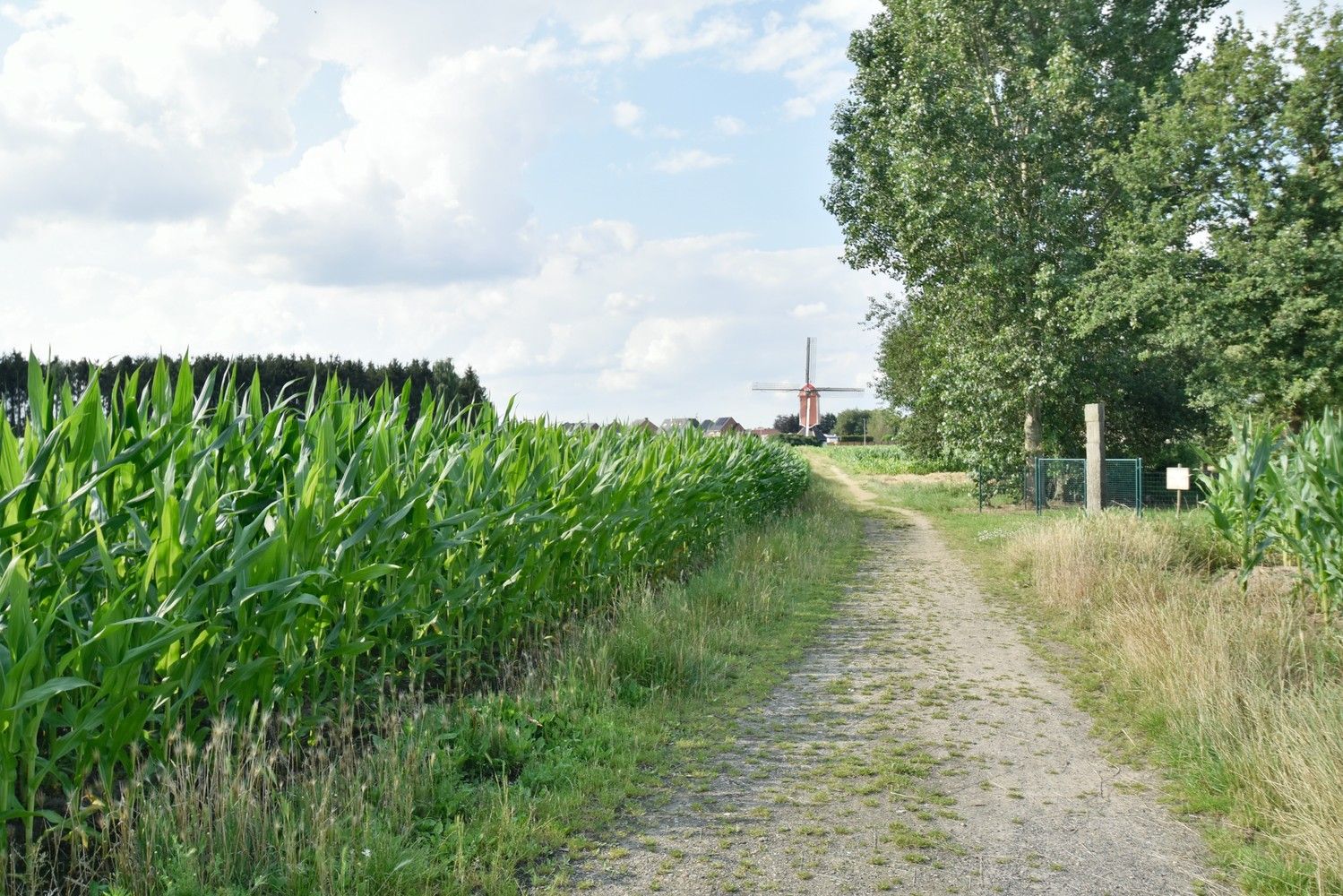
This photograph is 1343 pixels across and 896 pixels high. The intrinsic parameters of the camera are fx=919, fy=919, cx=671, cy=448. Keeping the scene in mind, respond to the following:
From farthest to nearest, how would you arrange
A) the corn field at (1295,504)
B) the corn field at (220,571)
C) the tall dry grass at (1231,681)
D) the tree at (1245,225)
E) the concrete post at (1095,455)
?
the tree at (1245,225), the concrete post at (1095,455), the corn field at (1295,504), the tall dry grass at (1231,681), the corn field at (220,571)

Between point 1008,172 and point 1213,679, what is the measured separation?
2078cm

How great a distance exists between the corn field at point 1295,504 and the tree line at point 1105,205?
12402 mm

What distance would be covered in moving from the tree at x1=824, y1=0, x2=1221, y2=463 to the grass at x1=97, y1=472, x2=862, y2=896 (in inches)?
719

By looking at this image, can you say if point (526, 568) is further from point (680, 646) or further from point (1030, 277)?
point (1030, 277)

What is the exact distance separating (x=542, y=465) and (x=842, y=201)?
2519 cm

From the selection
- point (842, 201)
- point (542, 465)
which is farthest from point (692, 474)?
point (842, 201)

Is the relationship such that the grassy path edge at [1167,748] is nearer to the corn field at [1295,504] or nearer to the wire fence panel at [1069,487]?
the corn field at [1295,504]

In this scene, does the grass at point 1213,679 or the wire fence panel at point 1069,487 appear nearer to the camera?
the grass at point 1213,679

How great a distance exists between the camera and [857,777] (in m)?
4.95

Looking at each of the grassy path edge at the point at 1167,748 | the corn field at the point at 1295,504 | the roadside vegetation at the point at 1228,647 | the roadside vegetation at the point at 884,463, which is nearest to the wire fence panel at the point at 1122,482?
the roadside vegetation at the point at 1228,647

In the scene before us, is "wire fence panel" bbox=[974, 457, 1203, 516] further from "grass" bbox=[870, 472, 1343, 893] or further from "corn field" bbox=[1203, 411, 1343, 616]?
"grass" bbox=[870, 472, 1343, 893]

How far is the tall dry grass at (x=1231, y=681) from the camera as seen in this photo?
4.03m

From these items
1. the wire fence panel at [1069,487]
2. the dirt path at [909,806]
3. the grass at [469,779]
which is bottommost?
the dirt path at [909,806]

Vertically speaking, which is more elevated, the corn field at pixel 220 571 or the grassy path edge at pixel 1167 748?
the corn field at pixel 220 571
